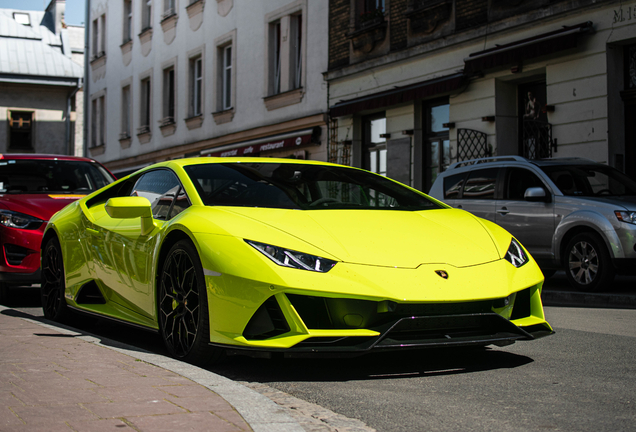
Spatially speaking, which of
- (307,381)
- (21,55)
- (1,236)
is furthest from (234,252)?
(21,55)

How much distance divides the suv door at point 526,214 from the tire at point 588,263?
1.26 feet

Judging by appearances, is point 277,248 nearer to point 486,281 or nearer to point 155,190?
point 486,281

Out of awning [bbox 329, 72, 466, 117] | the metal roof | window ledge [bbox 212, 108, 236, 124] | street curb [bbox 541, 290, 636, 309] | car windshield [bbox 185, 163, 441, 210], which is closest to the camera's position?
car windshield [bbox 185, 163, 441, 210]

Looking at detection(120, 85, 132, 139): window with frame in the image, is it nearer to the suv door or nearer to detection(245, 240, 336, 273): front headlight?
the suv door

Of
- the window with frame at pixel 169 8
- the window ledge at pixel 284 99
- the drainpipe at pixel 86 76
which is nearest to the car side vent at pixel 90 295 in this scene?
the window ledge at pixel 284 99

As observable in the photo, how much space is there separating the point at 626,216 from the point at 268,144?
1436cm

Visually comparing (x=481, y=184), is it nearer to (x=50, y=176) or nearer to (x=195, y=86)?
(x=50, y=176)

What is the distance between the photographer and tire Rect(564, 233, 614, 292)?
963 centimetres

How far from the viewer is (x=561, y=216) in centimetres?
1029

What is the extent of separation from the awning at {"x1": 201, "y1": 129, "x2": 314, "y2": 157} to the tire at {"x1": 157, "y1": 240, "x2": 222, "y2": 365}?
16316 millimetres

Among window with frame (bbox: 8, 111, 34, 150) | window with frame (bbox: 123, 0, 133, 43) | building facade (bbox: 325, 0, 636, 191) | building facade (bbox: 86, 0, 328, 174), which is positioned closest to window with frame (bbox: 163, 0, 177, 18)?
building facade (bbox: 86, 0, 328, 174)

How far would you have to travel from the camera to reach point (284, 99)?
22.4 metres

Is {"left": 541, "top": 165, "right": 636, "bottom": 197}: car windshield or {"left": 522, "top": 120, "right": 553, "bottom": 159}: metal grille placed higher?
{"left": 522, "top": 120, "right": 553, "bottom": 159}: metal grille

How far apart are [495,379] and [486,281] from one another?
0.52 m
